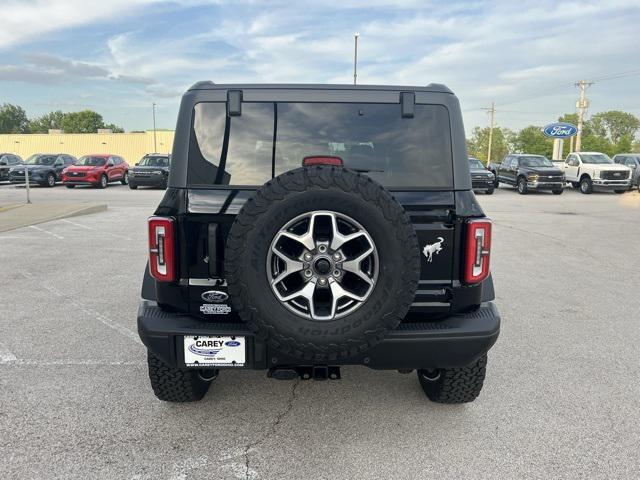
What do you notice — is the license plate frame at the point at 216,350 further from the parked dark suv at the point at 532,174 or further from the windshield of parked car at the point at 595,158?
the windshield of parked car at the point at 595,158

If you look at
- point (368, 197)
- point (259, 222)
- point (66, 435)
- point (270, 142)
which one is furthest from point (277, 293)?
point (66, 435)

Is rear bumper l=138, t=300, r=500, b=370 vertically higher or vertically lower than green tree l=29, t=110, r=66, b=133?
lower

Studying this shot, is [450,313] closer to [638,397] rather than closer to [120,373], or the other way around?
[638,397]

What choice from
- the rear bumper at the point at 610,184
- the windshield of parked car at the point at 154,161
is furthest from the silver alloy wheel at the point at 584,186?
the windshield of parked car at the point at 154,161

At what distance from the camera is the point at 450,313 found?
2893mm

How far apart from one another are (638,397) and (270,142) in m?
3.06

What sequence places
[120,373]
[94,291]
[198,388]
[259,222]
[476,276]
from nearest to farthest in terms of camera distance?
[259,222] → [476,276] → [198,388] → [120,373] → [94,291]

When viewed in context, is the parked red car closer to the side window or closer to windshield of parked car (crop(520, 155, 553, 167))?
windshield of parked car (crop(520, 155, 553, 167))

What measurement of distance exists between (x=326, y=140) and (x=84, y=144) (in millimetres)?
68608

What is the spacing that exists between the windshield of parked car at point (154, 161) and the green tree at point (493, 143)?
365ft

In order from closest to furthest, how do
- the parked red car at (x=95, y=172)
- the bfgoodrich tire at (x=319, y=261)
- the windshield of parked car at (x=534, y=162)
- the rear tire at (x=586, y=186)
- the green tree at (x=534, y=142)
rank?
the bfgoodrich tire at (x=319, y=261) → the parked red car at (x=95, y=172) → the rear tire at (x=586, y=186) → the windshield of parked car at (x=534, y=162) → the green tree at (x=534, y=142)

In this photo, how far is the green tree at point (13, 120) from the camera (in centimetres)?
12988

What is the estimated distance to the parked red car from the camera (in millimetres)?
23375

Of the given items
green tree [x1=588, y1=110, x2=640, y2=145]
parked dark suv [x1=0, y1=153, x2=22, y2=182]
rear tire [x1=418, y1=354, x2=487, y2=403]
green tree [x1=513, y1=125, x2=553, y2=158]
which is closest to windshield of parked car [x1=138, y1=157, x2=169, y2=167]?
parked dark suv [x1=0, y1=153, x2=22, y2=182]
